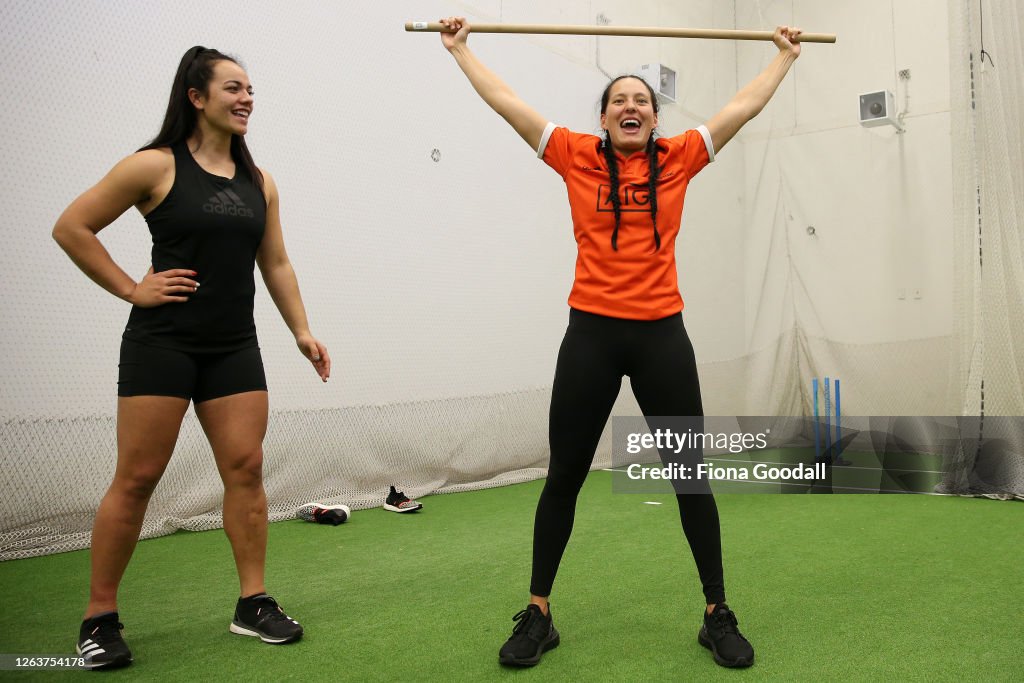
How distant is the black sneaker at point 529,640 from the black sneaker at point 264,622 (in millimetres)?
484

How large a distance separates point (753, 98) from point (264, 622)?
1595mm

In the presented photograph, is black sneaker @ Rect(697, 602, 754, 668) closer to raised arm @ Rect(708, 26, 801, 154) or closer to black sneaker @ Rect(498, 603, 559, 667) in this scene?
black sneaker @ Rect(498, 603, 559, 667)

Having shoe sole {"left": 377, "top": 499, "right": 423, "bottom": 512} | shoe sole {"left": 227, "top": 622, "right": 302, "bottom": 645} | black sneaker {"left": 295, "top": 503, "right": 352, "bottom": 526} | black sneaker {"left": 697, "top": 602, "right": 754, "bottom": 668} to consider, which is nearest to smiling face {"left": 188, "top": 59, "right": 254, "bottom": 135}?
shoe sole {"left": 227, "top": 622, "right": 302, "bottom": 645}

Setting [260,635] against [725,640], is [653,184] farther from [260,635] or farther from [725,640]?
[260,635]

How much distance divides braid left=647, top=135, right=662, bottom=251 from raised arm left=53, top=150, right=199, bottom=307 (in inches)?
37.9

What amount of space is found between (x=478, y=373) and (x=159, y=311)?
3.06m

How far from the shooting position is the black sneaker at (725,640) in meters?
1.73

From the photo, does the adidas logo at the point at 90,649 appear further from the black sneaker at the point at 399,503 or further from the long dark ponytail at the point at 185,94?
the black sneaker at the point at 399,503

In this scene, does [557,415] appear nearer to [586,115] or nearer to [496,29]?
[496,29]

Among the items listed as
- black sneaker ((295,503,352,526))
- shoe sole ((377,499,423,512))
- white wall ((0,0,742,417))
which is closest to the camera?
white wall ((0,0,742,417))

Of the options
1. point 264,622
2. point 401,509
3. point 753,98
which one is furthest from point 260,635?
point 401,509

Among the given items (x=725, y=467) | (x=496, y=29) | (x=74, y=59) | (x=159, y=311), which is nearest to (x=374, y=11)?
(x=74, y=59)

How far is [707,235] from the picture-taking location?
256 inches

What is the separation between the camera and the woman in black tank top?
176cm
